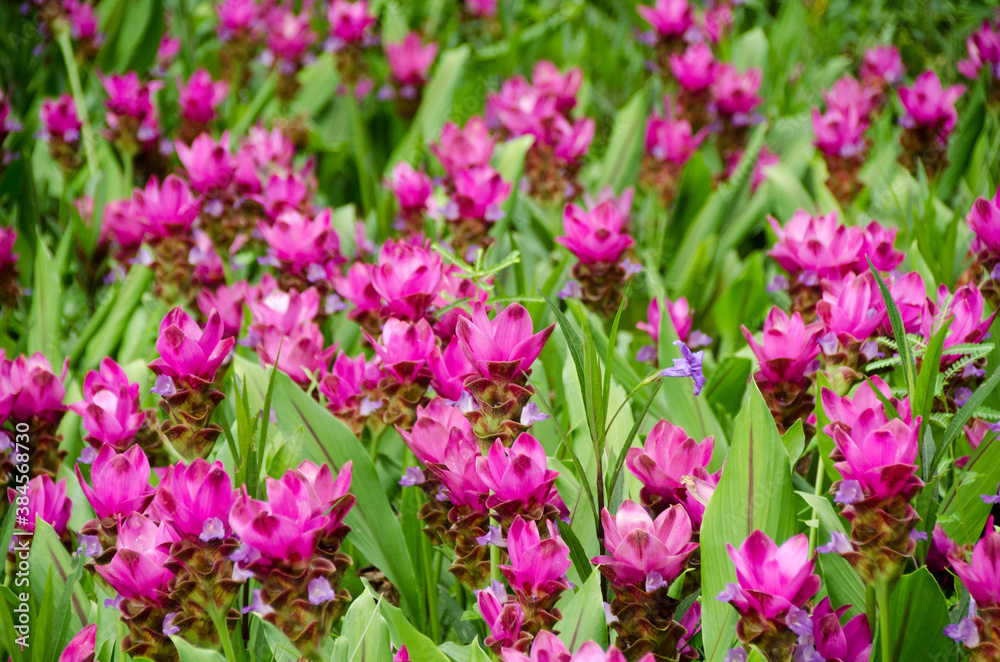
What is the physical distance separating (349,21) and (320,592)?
243 centimetres

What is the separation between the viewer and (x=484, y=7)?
3.77 metres

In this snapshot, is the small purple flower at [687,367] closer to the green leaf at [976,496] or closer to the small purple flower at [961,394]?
the green leaf at [976,496]

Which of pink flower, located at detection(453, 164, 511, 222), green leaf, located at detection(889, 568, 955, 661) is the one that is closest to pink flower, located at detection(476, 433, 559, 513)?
green leaf, located at detection(889, 568, 955, 661)

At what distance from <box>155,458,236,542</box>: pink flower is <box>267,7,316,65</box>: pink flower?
8.57ft

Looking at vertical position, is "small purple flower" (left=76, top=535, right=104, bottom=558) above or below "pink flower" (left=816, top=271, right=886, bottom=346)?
below

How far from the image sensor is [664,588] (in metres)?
0.92

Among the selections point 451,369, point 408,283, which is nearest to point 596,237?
point 408,283

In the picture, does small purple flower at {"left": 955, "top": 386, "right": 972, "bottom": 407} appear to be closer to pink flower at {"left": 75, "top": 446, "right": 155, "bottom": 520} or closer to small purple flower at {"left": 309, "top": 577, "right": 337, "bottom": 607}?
small purple flower at {"left": 309, "top": 577, "right": 337, "bottom": 607}

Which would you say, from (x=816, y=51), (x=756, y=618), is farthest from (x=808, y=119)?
(x=756, y=618)

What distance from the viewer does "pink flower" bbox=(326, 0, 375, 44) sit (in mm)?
2945

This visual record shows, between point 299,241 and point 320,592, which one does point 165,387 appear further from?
point 299,241

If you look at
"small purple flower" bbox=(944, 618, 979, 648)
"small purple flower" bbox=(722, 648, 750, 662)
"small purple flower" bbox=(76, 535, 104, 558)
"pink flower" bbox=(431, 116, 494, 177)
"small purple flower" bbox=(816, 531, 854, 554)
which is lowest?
"small purple flower" bbox=(722, 648, 750, 662)

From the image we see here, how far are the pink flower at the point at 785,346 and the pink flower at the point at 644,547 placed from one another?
0.38m

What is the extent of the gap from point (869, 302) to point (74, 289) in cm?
206
